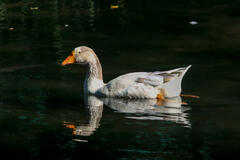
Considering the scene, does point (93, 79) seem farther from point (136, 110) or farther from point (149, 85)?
point (136, 110)

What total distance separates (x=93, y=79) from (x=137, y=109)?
1.84m

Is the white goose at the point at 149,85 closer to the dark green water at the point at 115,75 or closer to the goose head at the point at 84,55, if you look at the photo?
the dark green water at the point at 115,75

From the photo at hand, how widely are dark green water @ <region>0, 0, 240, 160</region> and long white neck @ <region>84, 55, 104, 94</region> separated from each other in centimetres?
31

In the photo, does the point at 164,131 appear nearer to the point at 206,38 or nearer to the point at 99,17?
the point at 206,38

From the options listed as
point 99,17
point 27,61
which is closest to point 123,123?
point 27,61

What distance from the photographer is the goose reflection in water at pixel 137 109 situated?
37.5 feet

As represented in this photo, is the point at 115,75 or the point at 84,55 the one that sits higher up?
the point at 84,55

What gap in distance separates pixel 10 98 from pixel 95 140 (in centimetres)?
357

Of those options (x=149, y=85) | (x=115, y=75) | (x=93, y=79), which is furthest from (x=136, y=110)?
(x=115, y=75)

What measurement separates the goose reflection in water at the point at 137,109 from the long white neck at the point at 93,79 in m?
0.21

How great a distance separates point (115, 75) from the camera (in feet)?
50.2

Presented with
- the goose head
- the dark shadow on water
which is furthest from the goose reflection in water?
the goose head

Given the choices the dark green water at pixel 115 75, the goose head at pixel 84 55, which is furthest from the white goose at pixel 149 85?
the goose head at pixel 84 55

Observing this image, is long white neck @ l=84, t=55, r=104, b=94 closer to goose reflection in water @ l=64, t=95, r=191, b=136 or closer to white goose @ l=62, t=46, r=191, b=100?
goose reflection in water @ l=64, t=95, r=191, b=136
